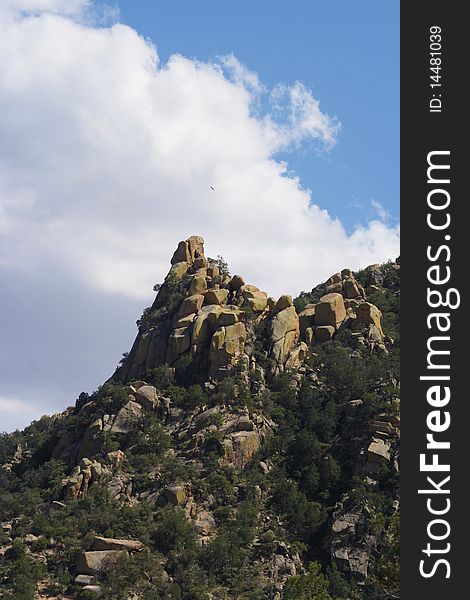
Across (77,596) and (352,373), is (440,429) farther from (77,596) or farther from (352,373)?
(352,373)

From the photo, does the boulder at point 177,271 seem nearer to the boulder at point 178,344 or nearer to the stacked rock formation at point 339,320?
the boulder at point 178,344

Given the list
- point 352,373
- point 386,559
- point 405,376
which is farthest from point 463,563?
point 352,373

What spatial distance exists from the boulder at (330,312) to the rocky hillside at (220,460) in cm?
13

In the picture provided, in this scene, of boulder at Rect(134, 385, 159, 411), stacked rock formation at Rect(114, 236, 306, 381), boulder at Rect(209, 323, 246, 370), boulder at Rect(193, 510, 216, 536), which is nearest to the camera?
boulder at Rect(193, 510, 216, 536)

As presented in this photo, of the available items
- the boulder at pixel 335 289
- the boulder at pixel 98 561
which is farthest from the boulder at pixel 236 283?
the boulder at pixel 98 561

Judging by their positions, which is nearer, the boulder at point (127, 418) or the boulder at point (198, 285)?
the boulder at point (127, 418)

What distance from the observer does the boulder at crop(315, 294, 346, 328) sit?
81.3 metres

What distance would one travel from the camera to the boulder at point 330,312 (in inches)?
3202

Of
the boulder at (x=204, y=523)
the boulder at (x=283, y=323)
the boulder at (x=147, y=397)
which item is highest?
the boulder at (x=283, y=323)

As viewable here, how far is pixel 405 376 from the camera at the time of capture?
57.7ft

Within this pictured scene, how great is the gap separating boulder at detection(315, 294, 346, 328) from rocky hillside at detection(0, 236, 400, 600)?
135 millimetres

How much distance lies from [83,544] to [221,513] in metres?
9.87

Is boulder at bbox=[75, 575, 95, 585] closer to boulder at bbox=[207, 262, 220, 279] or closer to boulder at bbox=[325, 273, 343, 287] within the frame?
boulder at bbox=[207, 262, 220, 279]

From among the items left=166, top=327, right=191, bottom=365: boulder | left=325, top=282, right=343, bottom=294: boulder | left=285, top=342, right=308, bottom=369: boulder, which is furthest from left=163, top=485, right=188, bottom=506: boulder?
left=325, top=282, right=343, bottom=294: boulder
